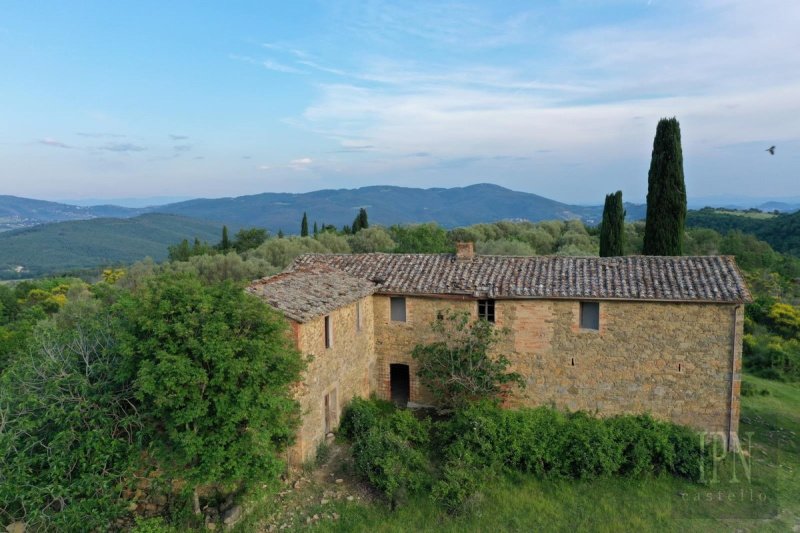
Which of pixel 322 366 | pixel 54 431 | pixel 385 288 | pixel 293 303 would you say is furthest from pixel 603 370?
pixel 54 431

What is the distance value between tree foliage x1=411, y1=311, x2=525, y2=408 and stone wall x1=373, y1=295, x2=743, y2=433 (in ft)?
1.67

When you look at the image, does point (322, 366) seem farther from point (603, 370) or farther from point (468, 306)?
point (603, 370)

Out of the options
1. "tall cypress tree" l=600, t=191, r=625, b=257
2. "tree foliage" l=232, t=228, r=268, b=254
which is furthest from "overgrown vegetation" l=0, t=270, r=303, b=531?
"tree foliage" l=232, t=228, r=268, b=254

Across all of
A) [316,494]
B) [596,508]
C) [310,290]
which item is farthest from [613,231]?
[316,494]

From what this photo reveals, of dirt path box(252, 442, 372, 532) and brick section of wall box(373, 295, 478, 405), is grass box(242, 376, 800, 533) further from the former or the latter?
brick section of wall box(373, 295, 478, 405)

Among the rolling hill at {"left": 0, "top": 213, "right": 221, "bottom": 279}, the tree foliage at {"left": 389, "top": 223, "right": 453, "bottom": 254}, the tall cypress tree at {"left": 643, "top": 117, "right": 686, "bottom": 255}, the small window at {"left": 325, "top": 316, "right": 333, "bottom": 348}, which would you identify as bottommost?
the rolling hill at {"left": 0, "top": 213, "right": 221, "bottom": 279}

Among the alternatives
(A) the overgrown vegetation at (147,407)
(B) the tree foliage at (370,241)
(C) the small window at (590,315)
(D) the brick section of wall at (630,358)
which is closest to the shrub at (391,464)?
(A) the overgrown vegetation at (147,407)

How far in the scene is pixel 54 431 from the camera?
11.1 meters

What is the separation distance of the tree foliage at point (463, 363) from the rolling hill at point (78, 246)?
146229 millimetres

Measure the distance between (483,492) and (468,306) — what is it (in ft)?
20.5

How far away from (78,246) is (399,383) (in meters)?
178

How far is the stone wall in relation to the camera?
1577 cm

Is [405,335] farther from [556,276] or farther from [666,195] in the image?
[666,195]

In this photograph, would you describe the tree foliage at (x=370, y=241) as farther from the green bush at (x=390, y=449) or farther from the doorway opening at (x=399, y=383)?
the green bush at (x=390, y=449)
